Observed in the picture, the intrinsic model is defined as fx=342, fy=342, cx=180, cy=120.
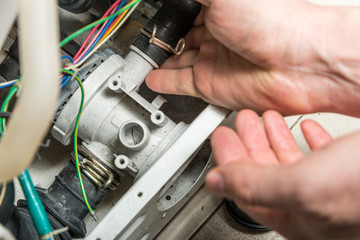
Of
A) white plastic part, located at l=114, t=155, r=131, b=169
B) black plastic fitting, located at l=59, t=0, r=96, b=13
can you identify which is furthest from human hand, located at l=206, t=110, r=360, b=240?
black plastic fitting, located at l=59, t=0, r=96, b=13

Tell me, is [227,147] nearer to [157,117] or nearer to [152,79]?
[157,117]

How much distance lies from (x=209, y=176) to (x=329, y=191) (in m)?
0.16

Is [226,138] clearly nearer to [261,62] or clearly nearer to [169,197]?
[261,62]

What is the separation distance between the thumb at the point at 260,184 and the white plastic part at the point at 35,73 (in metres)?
0.25

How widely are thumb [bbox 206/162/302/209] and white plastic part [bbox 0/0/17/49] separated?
0.46 metres

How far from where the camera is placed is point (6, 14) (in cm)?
61

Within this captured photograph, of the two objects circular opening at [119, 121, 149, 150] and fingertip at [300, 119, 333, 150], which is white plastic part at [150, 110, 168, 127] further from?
fingertip at [300, 119, 333, 150]

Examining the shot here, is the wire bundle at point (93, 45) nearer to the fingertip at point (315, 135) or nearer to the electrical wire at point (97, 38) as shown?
the electrical wire at point (97, 38)

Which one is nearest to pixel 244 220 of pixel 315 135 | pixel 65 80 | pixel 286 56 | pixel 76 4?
pixel 315 135

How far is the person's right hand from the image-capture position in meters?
0.66

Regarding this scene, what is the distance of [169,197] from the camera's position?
847mm

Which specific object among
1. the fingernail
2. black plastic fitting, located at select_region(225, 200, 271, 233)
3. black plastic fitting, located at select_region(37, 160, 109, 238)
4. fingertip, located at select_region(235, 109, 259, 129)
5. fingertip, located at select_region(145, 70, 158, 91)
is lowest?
black plastic fitting, located at select_region(37, 160, 109, 238)

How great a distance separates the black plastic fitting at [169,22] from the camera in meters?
0.80

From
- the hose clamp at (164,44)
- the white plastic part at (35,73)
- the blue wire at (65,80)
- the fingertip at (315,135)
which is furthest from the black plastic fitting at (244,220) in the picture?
the white plastic part at (35,73)
